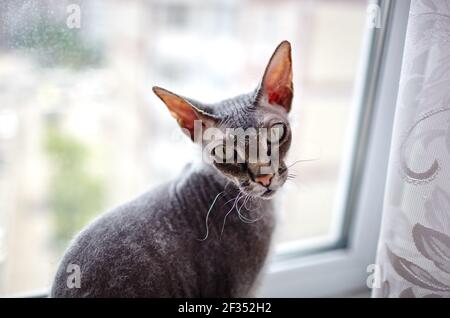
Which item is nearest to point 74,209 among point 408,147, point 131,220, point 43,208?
point 43,208

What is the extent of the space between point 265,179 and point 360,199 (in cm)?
35

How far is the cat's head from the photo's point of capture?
2.26 feet

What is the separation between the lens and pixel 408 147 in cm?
65

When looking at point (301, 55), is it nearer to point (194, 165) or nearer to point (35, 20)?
point (194, 165)

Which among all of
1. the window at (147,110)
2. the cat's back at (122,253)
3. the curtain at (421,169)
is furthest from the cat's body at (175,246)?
the curtain at (421,169)

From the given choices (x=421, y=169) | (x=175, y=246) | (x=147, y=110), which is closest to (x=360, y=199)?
(x=421, y=169)

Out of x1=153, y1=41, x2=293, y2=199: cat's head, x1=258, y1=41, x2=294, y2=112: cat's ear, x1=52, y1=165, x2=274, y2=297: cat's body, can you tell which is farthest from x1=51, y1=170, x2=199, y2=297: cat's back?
x1=258, y1=41, x2=294, y2=112: cat's ear

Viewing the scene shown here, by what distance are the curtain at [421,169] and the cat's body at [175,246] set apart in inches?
9.0

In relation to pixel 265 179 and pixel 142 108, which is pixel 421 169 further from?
pixel 142 108

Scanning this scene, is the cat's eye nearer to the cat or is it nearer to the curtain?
the cat

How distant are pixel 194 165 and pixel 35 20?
37cm

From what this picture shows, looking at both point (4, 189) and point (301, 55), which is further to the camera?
point (301, 55)

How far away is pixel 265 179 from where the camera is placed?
0.70 metres

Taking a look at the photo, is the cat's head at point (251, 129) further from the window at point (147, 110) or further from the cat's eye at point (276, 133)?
the window at point (147, 110)
